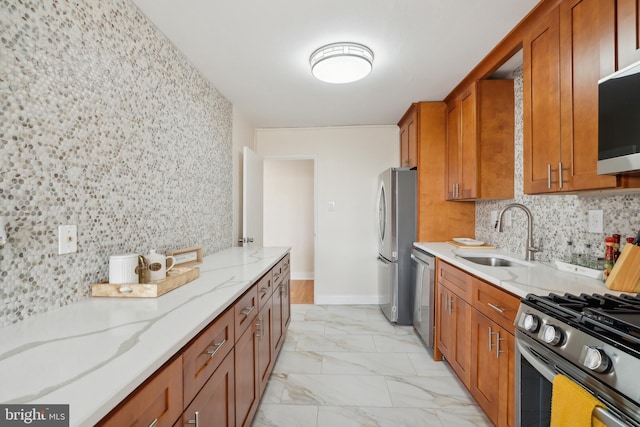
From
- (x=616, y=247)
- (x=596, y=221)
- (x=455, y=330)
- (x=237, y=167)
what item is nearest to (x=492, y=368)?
(x=455, y=330)

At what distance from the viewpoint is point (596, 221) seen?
66.0 inches

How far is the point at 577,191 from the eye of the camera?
57.7 inches

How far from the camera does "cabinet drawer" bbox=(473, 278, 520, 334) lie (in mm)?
1434

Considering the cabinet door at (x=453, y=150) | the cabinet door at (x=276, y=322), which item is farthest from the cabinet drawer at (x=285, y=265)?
the cabinet door at (x=453, y=150)

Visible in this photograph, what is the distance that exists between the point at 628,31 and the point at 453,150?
5.75 feet

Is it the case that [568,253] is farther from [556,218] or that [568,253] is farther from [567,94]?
[567,94]

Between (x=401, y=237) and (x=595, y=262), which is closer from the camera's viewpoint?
(x=595, y=262)

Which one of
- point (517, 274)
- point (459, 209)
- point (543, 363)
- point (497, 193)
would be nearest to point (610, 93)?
point (517, 274)

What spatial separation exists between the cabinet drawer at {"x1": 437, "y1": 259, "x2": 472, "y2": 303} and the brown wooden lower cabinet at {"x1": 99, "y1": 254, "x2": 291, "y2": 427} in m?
1.32

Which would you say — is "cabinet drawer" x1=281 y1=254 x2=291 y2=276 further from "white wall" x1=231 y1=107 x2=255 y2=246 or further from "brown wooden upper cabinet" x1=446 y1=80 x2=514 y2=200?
"brown wooden upper cabinet" x1=446 y1=80 x2=514 y2=200

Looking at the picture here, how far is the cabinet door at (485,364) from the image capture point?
5.16ft

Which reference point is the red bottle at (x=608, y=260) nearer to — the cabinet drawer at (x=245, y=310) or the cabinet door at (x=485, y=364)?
the cabinet door at (x=485, y=364)

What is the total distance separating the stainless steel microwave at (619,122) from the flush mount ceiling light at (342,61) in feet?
4.41

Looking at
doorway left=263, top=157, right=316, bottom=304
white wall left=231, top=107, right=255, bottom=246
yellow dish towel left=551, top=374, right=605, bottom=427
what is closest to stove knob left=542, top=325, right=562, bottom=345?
yellow dish towel left=551, top=374, right=605, bottom=427
